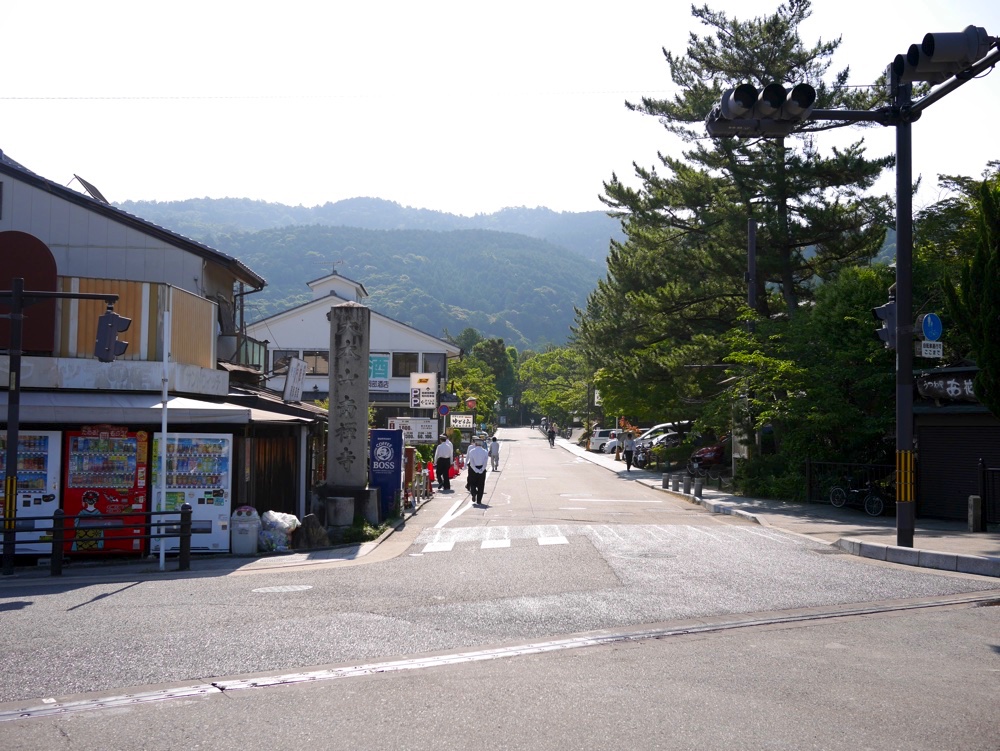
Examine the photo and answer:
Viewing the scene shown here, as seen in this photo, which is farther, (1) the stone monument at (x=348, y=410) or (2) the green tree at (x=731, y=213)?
(2) the green tree at (x=731, y=213)

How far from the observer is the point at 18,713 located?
6562 millimetres

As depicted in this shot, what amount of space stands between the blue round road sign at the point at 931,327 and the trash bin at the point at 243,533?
1194 centimetres

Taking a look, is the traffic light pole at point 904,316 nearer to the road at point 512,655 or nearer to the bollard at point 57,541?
the road at point 512,655

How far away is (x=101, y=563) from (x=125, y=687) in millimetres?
8949

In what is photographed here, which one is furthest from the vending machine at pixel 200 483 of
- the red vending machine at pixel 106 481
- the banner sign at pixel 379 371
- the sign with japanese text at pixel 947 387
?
the banner sign at pixel 379 371

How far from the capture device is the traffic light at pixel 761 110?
11.2 metres

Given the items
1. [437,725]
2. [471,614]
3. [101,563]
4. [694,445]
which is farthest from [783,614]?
[694,445]

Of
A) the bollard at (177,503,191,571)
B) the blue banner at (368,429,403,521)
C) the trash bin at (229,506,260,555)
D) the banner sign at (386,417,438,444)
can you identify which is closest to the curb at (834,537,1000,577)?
the blue banner at (368,429,403,521)

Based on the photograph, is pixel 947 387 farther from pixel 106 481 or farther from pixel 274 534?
pixel 106 481

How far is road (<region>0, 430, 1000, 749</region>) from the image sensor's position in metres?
6.18

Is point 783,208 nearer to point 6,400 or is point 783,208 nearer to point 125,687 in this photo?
point 6,400

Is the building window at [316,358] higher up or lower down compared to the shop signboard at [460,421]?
higher up

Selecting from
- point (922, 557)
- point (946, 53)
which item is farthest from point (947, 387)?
point (946, 53)

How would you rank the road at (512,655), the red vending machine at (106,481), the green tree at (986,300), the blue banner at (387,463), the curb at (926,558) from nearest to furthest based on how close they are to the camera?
the road at (512,655) → the curb at (926,558) → the red vending machine at (106,481) → the green tree at (986,300) → the blue banner at (387,463)
